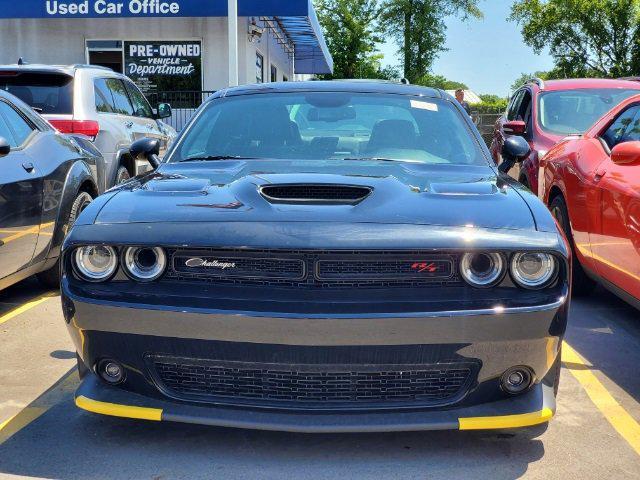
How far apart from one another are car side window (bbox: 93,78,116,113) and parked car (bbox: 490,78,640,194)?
13.4 feet

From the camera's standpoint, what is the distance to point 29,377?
4.02 meters

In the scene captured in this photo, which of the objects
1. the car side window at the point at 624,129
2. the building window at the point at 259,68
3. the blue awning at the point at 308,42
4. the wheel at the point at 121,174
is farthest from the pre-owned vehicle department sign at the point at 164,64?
the car side window at the point at 624,129

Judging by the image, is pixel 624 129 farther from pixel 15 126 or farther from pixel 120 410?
pixel 15 126

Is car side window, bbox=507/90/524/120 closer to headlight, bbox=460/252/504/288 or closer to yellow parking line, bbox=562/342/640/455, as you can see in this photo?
yellow parking line, bbox=562/342/640/455

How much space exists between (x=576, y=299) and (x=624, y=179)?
165 cm

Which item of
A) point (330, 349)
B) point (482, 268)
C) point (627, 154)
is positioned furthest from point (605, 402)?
point (330, 349)

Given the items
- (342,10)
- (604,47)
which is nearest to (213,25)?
(604,47)

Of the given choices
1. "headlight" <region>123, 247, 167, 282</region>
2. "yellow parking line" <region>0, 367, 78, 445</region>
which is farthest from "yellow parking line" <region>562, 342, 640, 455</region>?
"yellow parking line" <region>0, 367, 78, 445</region>

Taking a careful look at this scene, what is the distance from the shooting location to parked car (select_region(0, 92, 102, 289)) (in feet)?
15.4

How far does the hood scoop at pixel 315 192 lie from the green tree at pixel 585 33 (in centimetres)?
3380

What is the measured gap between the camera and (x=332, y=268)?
2854mm

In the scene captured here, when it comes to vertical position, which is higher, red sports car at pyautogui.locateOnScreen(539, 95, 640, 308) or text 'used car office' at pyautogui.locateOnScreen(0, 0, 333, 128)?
text 'used car office' at pyautogui.locateOnScreen(0, 0, 333, 128)

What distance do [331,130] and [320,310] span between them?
1.81 metres

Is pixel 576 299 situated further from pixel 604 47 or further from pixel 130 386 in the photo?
pixel 604 47
